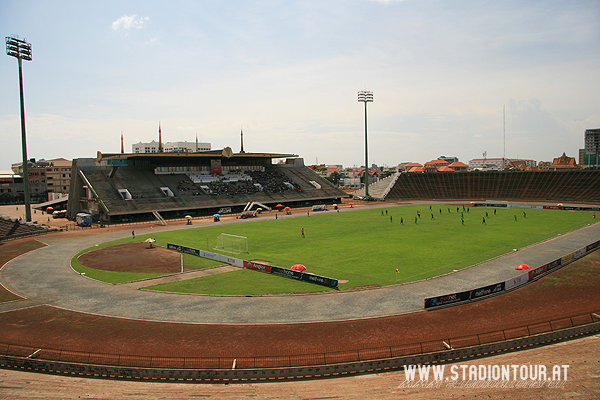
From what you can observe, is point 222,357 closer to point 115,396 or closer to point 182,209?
point 115,396

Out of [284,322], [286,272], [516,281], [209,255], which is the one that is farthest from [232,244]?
A: [516,281]

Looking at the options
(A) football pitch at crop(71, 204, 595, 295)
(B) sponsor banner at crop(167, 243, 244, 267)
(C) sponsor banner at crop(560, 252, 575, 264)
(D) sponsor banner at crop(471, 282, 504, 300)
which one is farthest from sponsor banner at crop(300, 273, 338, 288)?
(C) sponsor banner at crop(560, 252, 575, 264)

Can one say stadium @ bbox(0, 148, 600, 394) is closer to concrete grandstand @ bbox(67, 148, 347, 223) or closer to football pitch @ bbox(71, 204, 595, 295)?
football pitch @ bbox(71, 204, 595, 295)

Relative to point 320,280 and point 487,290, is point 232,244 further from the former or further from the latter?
point 487,290

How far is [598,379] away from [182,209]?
66459 millimetres

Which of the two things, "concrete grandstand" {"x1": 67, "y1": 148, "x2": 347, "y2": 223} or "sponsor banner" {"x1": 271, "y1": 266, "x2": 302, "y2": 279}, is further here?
"concrete grandstand" {"x1": 67, "y1": 148, "x2": 347, "y2": 223}

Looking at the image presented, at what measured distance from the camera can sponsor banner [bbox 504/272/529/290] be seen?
25.6 m

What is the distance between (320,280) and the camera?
27734 millimetres

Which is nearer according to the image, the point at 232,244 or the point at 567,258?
the point at 567,258

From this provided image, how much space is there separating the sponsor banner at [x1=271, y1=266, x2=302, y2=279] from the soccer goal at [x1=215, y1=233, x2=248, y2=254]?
9608 mm

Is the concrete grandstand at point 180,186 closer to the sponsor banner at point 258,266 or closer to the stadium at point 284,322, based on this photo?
the stadium at point 284,322

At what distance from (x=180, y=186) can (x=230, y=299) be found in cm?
5870

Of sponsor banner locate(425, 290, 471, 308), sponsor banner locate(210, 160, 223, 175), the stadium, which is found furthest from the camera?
sponsor banner locate(210, 160, 223, 175)

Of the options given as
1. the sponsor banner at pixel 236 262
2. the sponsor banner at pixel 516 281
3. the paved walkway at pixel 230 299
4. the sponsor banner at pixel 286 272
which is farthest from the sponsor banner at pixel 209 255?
the sponsor banner at pixel 516 281
